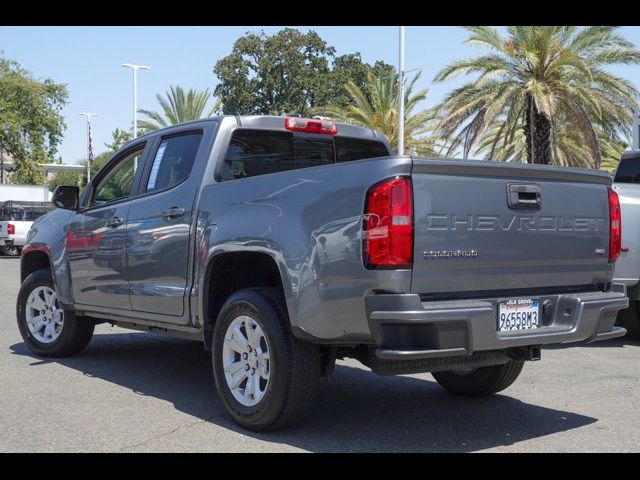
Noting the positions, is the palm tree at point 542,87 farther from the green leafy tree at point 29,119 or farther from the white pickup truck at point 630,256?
the green leafy tree at point 29,119

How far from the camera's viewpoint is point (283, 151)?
6230 mm

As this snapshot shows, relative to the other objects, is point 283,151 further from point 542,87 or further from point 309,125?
point 542,87

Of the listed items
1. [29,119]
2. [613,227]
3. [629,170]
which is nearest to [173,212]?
[613,227]

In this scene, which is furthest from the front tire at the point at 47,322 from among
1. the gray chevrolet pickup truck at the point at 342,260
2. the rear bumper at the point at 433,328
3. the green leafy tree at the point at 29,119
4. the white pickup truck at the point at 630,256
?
the green leafy tree at the point at 29,119

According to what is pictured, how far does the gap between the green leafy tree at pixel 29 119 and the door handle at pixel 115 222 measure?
132 feet

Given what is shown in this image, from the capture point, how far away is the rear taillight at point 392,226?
4.22 m

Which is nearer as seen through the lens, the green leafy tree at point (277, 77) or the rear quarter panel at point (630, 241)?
the rear quarter panel at point (630, 241)

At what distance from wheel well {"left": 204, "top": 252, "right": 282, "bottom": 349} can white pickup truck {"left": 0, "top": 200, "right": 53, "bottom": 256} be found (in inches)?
937

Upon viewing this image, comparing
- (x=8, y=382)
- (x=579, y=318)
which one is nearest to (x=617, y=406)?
(x=579, y=318)

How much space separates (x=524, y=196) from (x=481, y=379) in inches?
68.1

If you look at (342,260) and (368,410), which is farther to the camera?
(368,410)

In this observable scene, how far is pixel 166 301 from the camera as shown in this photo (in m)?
5.81
